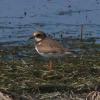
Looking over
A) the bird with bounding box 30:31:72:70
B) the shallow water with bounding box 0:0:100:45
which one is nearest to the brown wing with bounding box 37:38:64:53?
the bird with bounding box 30:31:72:70

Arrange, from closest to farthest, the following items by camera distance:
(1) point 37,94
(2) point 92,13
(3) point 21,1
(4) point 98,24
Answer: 1. (1) point 37,94
2. (4) point 98,24
3. (2) point 92,13
4. (3) point 21,1

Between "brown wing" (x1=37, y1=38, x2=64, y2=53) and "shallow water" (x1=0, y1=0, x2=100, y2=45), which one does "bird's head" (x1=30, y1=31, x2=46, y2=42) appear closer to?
"brown wing" (x1=37, y1=38, x2=64, y2=53)

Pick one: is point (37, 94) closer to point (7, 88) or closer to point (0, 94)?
point (7, 88)

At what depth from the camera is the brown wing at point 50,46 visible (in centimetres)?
1160

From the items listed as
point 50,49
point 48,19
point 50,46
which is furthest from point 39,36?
point 48,19

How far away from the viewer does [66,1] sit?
63.0ft

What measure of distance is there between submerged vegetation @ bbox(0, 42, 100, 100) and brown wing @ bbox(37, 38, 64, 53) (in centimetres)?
26

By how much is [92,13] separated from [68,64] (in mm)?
6012

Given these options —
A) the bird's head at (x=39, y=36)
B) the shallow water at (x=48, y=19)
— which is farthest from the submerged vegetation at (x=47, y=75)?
the shallow water at (x=48, y=19)

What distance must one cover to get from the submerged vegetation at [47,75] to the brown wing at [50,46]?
26 centimetres

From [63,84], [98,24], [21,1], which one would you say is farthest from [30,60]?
[21,1]

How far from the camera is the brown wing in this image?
1160 centimetres

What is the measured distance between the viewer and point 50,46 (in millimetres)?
11836

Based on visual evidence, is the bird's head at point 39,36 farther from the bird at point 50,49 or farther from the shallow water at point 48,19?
the shallow water at point 48,19
